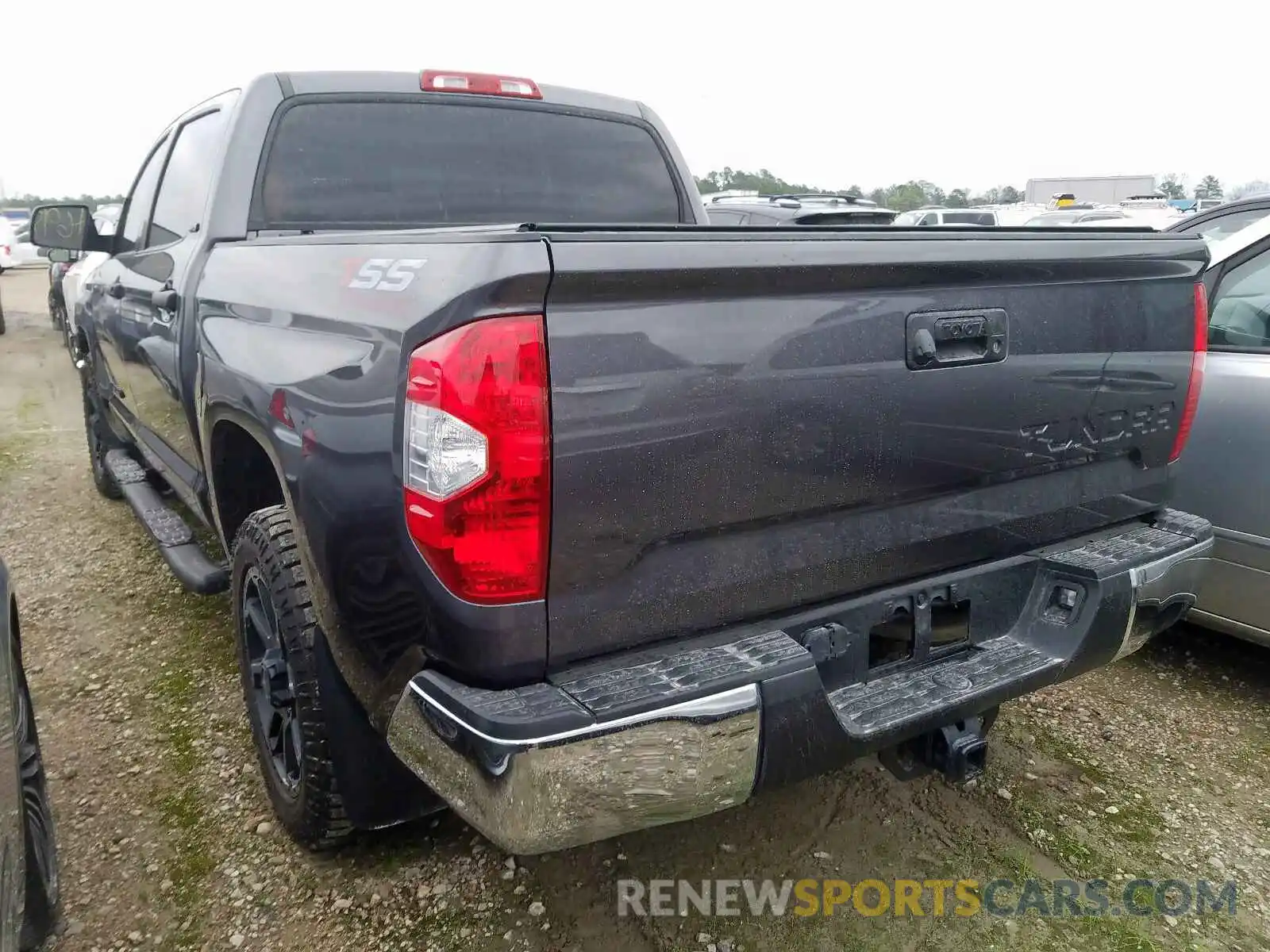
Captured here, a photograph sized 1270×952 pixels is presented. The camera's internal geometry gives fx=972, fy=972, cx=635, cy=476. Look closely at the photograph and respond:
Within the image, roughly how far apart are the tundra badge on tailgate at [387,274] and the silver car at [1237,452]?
101 inches

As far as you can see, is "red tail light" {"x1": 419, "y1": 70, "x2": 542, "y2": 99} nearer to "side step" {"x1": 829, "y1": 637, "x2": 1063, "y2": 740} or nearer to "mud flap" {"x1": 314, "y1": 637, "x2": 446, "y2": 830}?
"mud flap" {"x1": 314, "y1": 637, "x2": 446, "y2": 830}

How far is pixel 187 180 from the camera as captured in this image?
11.7 ft

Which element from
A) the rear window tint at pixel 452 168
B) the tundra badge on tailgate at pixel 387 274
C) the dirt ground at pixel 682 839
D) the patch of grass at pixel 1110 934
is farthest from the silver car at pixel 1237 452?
the tundra badge on tailgate at pixel 387 274

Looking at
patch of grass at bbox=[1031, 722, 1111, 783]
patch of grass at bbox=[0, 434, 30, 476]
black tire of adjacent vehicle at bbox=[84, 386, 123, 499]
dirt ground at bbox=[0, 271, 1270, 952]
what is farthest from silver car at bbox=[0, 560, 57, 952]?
patch of grass at bbox=[0, 434, 30, 476]

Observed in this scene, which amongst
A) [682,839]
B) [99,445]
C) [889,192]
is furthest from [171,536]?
[889,192]

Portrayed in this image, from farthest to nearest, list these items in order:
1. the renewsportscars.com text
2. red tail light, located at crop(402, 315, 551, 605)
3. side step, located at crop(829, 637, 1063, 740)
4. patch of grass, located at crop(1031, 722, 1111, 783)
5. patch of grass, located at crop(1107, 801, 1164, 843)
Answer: patch of grass, located at crop(1031, 722, 1111, 783), patch of grass, located at crop(1107, 801, 1164, 843), the renewsportscars.com text, side step, located at crop(829, 637, 1063, 740), red tail light, located at crop(402, 315, 551, 605)

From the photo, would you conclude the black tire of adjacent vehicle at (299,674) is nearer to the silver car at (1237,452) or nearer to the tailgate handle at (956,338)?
the tailgate handle at (956,338)

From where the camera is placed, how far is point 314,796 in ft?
7.39

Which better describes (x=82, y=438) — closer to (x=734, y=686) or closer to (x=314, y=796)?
(x=314, y=796)

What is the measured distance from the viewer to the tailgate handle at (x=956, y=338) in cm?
195

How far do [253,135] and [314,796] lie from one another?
203cm

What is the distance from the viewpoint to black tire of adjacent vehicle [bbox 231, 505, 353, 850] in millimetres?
2154

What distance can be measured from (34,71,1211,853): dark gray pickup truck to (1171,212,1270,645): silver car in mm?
754

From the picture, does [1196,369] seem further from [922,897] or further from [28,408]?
[28,408]
